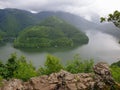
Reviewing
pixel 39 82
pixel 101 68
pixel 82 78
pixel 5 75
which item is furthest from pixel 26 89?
pixel 5 75

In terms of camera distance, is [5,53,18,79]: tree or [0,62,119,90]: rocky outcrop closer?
[0,62,119,90]: rocky outcrop

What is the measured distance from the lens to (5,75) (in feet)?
224

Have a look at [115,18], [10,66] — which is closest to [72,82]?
[115,18]

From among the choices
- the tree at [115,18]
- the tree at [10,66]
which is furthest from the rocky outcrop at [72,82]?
the tree at [10,66]

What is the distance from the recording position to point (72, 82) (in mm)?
40531

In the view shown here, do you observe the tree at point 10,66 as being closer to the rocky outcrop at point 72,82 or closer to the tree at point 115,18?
the rocky outcrop at point 72,82

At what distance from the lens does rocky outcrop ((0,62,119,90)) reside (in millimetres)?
39375

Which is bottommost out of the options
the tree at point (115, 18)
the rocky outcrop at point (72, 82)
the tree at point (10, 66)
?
the tree at point (10, 66)

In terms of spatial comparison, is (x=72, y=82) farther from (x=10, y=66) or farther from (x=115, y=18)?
(x=10, y=66)

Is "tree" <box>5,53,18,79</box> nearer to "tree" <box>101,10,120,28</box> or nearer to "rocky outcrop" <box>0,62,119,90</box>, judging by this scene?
"rocky outcrop" <box>0,62,119,90</box>

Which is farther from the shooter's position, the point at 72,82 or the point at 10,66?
the point at 10,66

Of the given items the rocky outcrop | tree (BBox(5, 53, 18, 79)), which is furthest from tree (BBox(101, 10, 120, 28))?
tree (BBox(5, 53, 18, 79))

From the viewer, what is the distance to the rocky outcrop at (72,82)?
39375 millimetres

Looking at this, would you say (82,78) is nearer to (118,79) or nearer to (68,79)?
(68,79)
